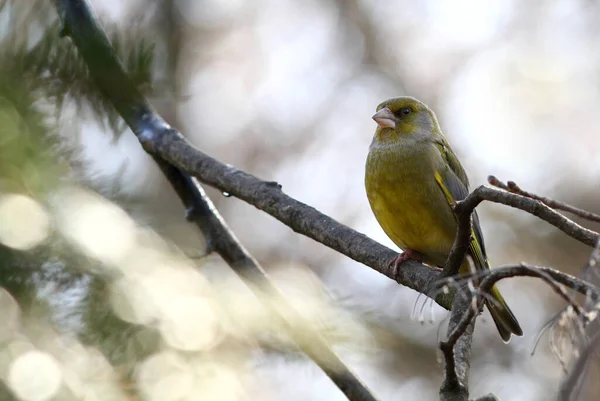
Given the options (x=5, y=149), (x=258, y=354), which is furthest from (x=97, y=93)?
(x=258, y=354)

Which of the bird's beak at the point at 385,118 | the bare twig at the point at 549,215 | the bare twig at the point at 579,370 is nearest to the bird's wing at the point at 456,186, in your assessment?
the bird's beak at the point at 385,118

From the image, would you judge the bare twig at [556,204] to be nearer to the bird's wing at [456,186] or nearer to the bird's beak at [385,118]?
the bird's wing at [456,186]

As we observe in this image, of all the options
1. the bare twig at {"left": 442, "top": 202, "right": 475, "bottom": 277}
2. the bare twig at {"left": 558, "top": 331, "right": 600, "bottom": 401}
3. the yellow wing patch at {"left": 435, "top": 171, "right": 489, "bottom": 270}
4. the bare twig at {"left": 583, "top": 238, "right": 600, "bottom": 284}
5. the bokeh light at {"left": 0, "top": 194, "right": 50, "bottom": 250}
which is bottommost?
the bare twig at {"left": 558, "top": 331, "right": 600, "bottom": 401}

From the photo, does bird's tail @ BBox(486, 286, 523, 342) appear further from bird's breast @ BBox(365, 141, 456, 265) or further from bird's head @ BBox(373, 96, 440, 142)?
bird's head @ BBox(373, 96, 440, 142)

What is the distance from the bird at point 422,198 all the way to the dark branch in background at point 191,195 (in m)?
1.07

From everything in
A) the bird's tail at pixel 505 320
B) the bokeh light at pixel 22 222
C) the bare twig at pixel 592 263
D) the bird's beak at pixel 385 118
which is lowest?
the bokeh light at pixel 22 222

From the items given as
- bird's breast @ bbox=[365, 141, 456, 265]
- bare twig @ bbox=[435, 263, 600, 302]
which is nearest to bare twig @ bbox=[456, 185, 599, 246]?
bare twig @ bbox=[435, 263, 600, 302]

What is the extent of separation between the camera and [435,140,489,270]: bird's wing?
3.70 meters

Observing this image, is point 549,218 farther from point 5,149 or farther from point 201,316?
point 5,149

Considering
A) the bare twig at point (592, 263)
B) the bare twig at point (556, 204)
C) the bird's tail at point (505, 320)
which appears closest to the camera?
the bare twig at point (592, 263)

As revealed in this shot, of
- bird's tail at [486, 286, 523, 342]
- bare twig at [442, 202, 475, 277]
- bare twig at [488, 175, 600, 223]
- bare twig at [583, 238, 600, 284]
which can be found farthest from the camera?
bird's tail at [486, 286, 523, 342]

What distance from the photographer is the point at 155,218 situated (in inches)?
67.9

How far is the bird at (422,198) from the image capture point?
378 centimetres

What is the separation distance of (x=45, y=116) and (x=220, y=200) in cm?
703
